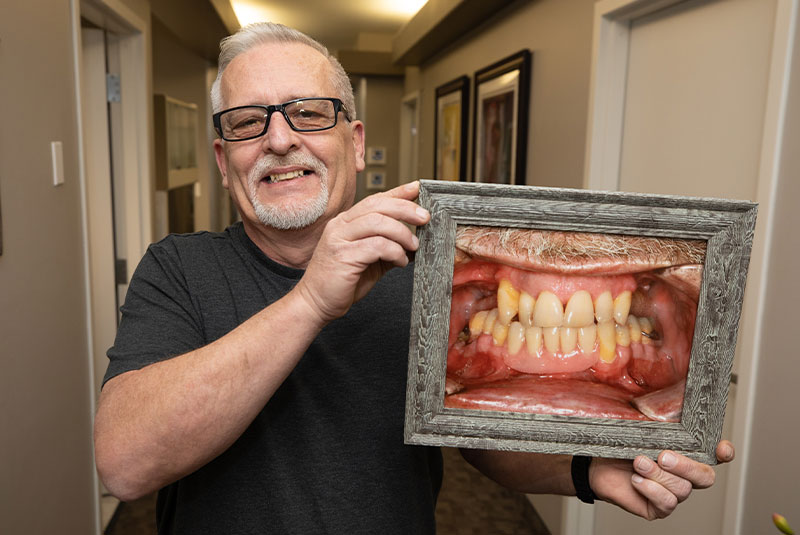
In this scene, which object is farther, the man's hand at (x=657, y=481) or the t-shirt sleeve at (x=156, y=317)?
the t-shirt sleeve at (x=156, y=317)

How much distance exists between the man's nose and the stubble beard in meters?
0.02

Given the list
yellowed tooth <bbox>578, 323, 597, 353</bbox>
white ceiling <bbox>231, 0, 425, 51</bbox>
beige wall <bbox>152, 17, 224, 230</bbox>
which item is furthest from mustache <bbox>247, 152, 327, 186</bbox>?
white ceiling <bbox>231, 0, 425, 51</bbox>

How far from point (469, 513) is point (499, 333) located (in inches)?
89.7

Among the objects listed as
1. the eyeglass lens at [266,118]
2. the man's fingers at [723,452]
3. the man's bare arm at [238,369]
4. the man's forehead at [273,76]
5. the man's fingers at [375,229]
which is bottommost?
the man's fingers at [723,452]

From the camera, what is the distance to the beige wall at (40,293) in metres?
1.70

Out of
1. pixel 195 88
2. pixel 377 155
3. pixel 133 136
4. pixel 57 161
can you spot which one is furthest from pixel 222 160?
pixel 195 88

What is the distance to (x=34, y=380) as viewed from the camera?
1.88 meters

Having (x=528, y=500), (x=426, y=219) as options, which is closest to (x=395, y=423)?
(x=426, y=219)

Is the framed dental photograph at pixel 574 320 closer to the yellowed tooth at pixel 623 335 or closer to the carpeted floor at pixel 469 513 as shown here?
the yellowed tooth at pixel 623 335

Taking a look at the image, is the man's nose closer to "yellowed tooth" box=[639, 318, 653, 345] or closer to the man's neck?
the man's neck

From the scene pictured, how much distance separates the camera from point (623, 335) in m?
0.79

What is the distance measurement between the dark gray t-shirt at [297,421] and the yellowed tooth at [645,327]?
0.43 metres

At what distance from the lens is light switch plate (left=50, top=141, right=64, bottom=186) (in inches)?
78.6

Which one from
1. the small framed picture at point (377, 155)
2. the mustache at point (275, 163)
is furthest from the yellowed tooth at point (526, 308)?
the small framed picture at point (377, 155)
